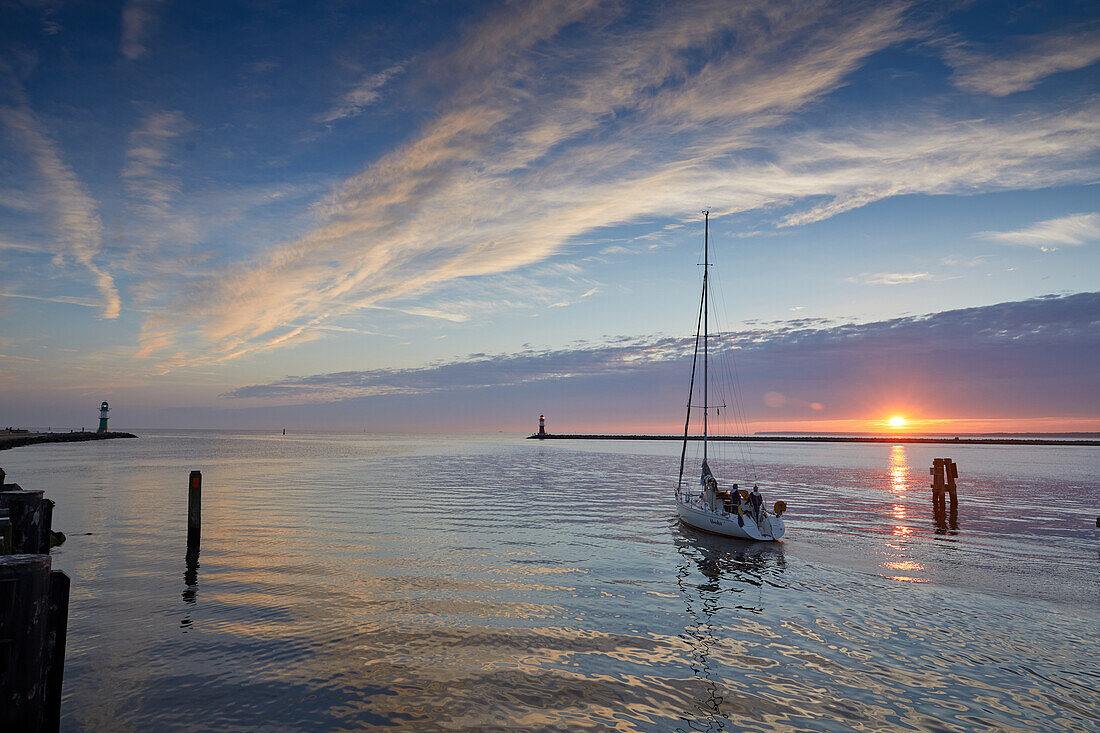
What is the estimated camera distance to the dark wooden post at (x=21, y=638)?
6.56 meters

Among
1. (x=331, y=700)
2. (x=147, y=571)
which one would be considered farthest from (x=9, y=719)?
(x=147, y=571)

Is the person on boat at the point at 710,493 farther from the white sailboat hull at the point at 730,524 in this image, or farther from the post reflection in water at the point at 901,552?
the post reflection in water at the point at 901,552

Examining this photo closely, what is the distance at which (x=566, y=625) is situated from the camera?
14.7 meters

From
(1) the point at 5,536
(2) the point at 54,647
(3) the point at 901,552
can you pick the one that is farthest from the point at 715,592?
(1) the point at 5,536

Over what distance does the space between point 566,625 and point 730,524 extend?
15.9m

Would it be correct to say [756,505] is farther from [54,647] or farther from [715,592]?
[54,647]

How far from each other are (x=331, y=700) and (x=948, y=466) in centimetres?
4204

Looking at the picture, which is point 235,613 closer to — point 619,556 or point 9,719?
point 9,719

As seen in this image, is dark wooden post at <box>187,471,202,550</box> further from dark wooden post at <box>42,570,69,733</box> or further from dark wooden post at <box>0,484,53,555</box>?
dark wooden post at <box>42,570,69,733</box>

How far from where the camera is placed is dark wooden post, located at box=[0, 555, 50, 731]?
656 cm

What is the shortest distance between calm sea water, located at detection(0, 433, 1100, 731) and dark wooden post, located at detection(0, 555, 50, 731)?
123 inches

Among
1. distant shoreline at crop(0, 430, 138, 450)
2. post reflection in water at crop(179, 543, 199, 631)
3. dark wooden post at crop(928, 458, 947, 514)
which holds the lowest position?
distant shoreline at crop(0, 430, 138, 450)

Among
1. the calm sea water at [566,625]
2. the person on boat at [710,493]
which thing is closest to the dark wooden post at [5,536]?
the calm sea water at [566,625]

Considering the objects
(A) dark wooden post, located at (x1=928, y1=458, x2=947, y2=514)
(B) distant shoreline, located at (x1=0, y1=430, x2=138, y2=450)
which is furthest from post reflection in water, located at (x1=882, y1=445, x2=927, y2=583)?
(B) distant shoreline, located at (x1=0, y1=430, x2=138, y2=450)
